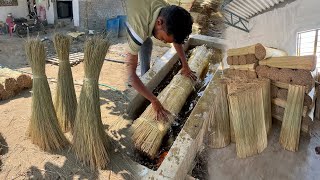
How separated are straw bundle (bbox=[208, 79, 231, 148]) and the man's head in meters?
1.21

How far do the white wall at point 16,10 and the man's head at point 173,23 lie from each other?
44.2 feet

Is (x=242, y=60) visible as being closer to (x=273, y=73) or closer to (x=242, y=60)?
(x=242, y=60)

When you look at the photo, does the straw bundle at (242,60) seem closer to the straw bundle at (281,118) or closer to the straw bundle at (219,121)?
the straw bundle at (219,121)

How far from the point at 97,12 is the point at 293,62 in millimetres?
11238

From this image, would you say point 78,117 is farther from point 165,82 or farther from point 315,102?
point 315,102

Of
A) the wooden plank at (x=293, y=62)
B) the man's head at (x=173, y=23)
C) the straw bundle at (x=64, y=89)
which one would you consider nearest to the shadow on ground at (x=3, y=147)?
the straw bundle at (x=64, y=89)

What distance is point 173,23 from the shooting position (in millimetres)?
2277

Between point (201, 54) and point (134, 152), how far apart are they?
262 cm

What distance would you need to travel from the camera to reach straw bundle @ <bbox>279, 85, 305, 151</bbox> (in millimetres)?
3051

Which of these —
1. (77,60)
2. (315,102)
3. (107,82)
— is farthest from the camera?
(77,60)

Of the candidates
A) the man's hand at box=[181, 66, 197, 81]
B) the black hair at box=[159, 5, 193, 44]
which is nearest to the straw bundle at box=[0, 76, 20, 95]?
the man's hand at box=[181, 66, 197, 81]

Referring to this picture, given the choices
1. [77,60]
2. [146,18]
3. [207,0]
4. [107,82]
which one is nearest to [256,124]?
[146,18]

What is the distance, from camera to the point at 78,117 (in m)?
3.00

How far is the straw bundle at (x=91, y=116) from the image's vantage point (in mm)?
2849
